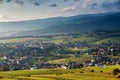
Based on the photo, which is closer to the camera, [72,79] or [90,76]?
[72,79]

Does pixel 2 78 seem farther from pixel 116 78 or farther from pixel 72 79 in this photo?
pixel 116 78

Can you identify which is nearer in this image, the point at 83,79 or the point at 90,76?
the point at 83,79

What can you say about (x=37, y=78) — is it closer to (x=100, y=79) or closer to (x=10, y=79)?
(x=10, y=79)

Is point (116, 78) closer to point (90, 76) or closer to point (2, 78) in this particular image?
point (90, 76)

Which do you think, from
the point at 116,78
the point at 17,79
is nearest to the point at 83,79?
the point at 116,78

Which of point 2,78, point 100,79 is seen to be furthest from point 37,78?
point 100,79

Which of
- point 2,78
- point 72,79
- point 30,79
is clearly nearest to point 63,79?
point 72,79

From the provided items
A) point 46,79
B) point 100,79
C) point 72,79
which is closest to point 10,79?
point 46,79
